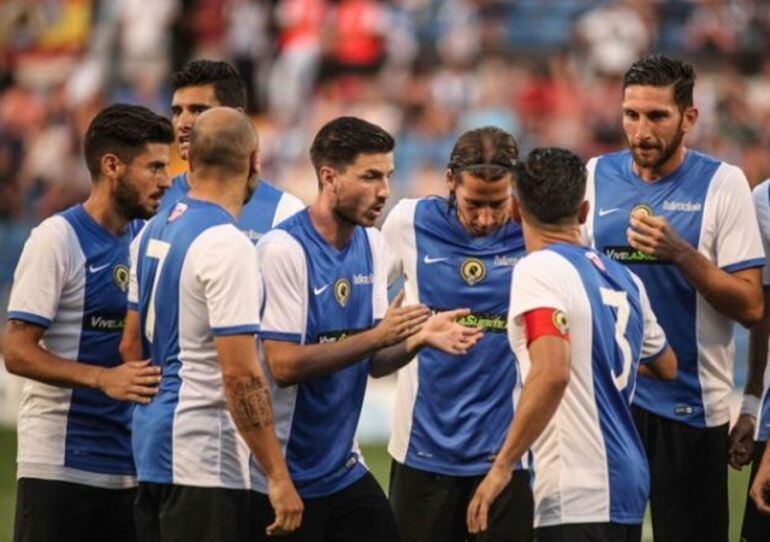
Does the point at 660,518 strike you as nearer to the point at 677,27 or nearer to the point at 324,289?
the point at 324,289

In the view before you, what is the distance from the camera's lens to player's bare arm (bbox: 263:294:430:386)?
7.20 meters

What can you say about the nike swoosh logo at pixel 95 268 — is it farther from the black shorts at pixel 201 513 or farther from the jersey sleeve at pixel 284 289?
the black shorts at pixel 201 513

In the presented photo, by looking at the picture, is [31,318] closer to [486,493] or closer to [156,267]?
[156,267]

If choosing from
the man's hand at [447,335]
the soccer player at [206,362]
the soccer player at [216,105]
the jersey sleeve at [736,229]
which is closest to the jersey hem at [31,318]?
the soccer player at [206,362]

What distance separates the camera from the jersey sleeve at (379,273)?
7.87m

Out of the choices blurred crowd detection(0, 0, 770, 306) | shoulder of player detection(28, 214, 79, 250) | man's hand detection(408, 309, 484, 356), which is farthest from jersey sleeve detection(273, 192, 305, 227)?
blurred crowd detection(0, 0, 770, 306)

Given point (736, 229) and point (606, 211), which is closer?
point (736, 229)

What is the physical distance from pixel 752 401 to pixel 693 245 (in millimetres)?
849

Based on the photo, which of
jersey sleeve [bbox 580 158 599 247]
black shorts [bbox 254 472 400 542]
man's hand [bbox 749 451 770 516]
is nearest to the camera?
black shorts [bbox 254 472 400 542]

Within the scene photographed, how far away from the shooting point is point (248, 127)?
723 cm

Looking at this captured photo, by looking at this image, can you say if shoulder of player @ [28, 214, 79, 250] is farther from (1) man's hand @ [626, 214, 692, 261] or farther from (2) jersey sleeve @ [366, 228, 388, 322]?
(1) man's hand @ [626, 214, 692, 261]

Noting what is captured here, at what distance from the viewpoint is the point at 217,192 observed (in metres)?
7.17

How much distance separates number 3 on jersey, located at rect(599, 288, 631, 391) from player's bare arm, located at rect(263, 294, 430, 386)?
2.55ft

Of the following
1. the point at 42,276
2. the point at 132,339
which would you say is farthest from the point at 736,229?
the point at 42,276
